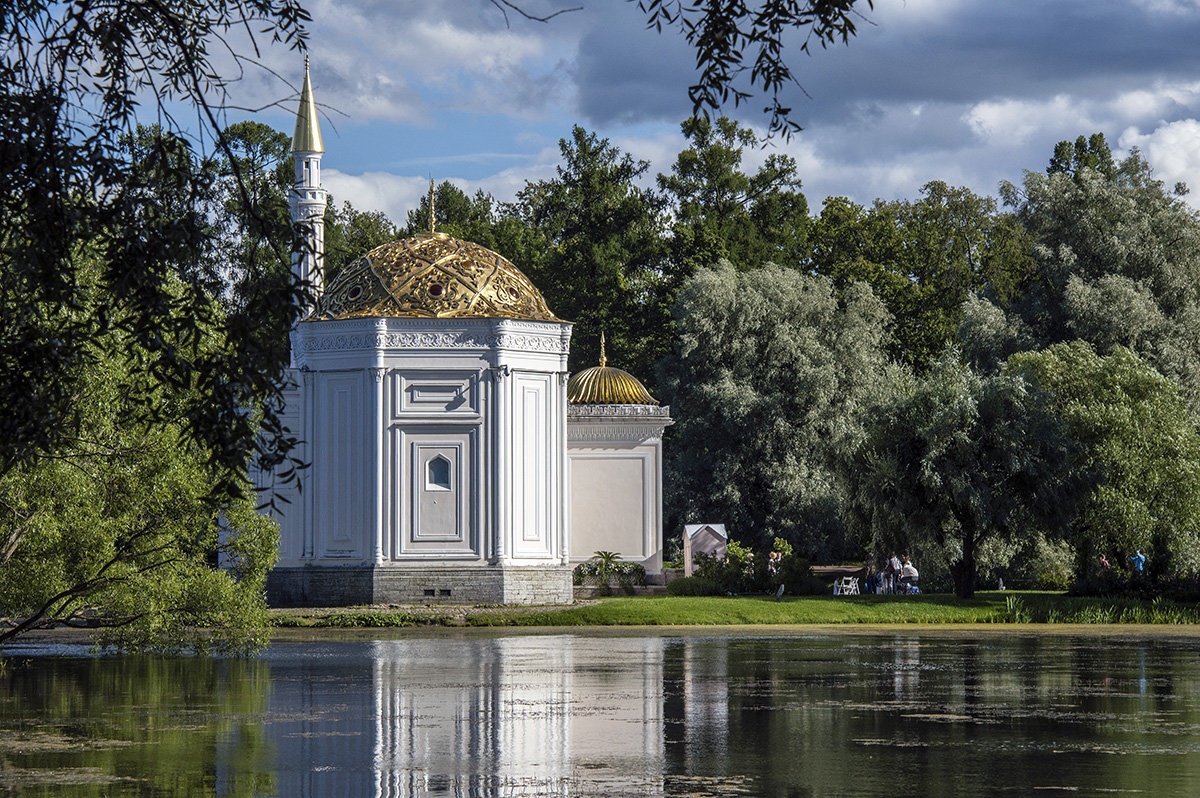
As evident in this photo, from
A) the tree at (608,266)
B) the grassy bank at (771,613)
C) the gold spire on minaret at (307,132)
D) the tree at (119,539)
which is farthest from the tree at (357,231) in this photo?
the tree at (119,539)

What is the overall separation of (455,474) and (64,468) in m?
23.5

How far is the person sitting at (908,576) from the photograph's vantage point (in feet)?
166

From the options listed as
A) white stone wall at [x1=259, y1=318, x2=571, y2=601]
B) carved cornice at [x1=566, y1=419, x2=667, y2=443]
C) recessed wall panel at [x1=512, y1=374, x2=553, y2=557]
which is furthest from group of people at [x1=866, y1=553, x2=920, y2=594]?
white stone wall at [x1=259, y1=318, x2=571, y2=601]

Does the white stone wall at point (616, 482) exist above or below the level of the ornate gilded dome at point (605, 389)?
below

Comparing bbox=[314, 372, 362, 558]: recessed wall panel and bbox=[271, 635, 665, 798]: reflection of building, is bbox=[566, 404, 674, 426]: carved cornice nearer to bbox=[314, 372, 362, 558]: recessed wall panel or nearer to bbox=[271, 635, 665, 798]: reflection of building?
bbox=[314, 372, 362, 558]: recessed wall panel

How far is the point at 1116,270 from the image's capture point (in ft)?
186

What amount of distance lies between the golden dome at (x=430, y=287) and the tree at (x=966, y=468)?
10.7 m

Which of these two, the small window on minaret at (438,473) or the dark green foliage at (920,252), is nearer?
the small window on minaret at (438,473)

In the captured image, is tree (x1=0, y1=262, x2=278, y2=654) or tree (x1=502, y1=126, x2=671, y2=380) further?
tree (x1=502, y1=126, x2=671, y2=380)

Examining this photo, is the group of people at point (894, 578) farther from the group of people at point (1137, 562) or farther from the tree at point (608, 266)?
the tree at point (608, 266)

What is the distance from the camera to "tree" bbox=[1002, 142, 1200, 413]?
5431 centimetres

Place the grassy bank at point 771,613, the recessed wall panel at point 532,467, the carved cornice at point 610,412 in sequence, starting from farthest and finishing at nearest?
the carved cornice at point 610,412 → the recessed wall panel at point 532,467 → the grassy bank at point 771,613

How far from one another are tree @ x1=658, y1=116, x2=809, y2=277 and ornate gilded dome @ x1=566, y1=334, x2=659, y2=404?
20.6m

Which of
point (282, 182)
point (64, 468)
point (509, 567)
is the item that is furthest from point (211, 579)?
point (282, 182)
